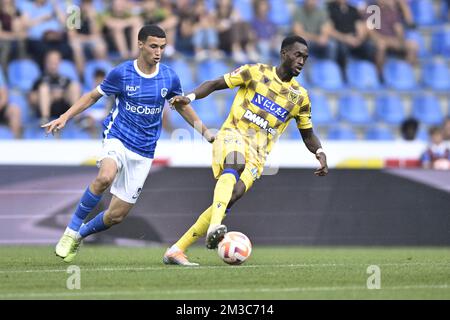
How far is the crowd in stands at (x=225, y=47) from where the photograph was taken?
54.5ft

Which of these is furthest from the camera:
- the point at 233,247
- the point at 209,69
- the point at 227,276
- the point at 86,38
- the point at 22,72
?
the point at 209,69

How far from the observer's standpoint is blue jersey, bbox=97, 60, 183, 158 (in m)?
10.2

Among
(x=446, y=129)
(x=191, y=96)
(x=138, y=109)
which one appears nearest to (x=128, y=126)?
(x=138, y=109)

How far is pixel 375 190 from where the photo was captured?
14.3 m

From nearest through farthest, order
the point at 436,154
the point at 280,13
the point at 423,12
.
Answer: the point at 436,154
the point at 280,13
the point at 423,12

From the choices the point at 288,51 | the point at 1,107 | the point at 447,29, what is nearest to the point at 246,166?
the point at 288,51

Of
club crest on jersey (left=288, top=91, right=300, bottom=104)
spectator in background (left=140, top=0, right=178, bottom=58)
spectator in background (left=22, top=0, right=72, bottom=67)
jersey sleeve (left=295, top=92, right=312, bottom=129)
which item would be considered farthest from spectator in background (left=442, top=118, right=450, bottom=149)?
club crest on jersey (left=288, top=91, right=300, bottom=104)

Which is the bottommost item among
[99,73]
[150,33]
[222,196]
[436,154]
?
[222,196]

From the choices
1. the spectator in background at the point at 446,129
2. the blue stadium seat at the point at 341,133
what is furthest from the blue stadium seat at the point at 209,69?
the spectator in background at the point at 446,129

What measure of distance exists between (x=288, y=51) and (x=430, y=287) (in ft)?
9.68

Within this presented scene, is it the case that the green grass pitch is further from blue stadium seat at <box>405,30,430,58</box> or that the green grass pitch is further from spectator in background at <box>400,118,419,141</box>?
blue stadium seat at <box>405,30,430,58</box>

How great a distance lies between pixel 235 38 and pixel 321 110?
1.99 meters

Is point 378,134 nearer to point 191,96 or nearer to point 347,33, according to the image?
point 347,33

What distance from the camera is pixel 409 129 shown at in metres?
18.1
